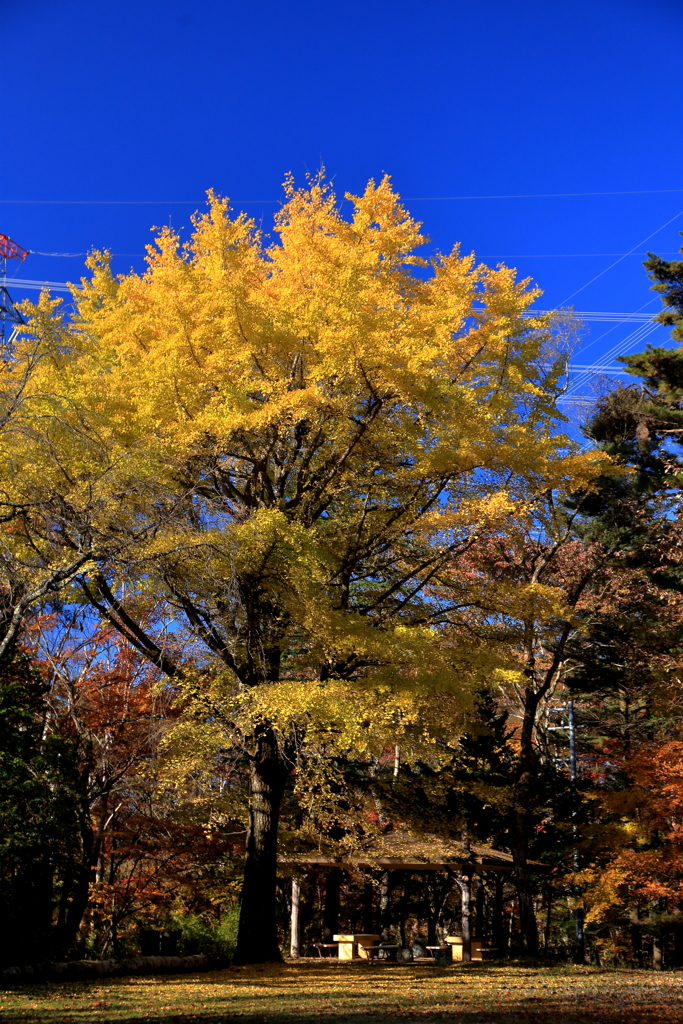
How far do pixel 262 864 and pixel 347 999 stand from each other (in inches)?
150

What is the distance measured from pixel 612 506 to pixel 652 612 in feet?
9.52

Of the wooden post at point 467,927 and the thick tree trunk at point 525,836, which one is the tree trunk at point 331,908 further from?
the thick tree trunk at point 525,836

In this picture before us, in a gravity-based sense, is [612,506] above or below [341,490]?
above

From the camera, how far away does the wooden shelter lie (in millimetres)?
A: 15898

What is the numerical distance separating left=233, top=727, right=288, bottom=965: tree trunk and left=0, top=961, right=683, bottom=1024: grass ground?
44 centimetres

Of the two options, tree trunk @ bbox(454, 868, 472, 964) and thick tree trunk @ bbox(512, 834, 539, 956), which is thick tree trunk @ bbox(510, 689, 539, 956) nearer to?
thick tree trunk @ bbox(512, 834, 539, 956)

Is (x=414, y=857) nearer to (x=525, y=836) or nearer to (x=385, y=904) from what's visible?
(x=525, y=836)

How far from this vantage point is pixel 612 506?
2003cm

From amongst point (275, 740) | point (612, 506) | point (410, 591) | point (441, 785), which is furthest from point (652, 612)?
point (275, 740)

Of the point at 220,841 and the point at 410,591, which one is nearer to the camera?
the point at 410,591

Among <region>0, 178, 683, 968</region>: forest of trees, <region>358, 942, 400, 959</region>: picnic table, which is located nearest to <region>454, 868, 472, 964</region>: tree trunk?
<region>358, 942, 400, 959</region>: picnic table

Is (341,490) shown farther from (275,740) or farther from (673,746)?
(673,746)

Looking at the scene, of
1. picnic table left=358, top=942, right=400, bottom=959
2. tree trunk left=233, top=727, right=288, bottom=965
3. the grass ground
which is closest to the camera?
Result: the grass ground

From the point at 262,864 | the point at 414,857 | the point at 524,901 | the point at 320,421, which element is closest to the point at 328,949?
the point at 414,857
